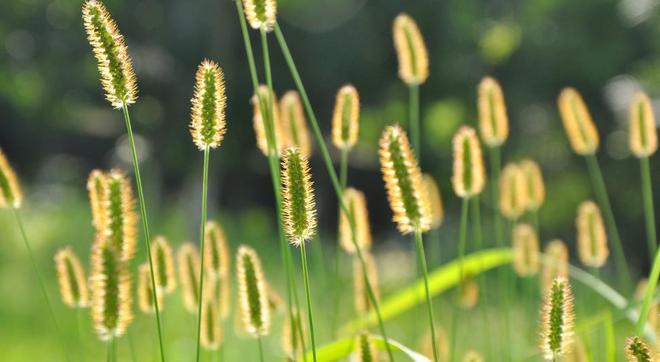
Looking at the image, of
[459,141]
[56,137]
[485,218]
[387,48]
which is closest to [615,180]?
[485,218]

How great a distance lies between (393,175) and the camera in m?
1.46

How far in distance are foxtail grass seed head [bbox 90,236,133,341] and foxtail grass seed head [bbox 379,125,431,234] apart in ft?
1.54

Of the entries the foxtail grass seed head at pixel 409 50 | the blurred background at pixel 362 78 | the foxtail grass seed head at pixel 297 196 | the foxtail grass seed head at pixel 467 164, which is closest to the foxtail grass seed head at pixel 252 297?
the foxtail grass seed head at pixel 297 196

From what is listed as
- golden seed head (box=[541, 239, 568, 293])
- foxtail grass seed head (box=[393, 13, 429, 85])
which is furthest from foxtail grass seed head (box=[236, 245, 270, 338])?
golden seed head (box=[541, 239, 568, 293])

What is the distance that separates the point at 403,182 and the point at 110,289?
19.9 inches

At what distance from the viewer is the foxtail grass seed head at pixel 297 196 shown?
1.47 meters

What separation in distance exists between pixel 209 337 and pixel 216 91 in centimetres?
78

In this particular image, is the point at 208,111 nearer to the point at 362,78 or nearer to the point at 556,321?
the point at 556,321

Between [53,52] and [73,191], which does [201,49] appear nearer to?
[53,52]

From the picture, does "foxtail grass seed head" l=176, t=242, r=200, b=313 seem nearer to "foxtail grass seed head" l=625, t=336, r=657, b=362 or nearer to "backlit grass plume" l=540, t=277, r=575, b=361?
"backlit grass plume" l=540, t=277, r=575, b=361

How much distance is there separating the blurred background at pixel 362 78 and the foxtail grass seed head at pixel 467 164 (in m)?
7.59

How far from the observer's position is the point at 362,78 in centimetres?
1177

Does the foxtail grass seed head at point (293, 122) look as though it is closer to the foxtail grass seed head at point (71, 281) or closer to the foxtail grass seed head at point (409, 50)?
the foxtail grass seed head at point (409, 50)

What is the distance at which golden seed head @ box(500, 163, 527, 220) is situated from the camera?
2938mm
